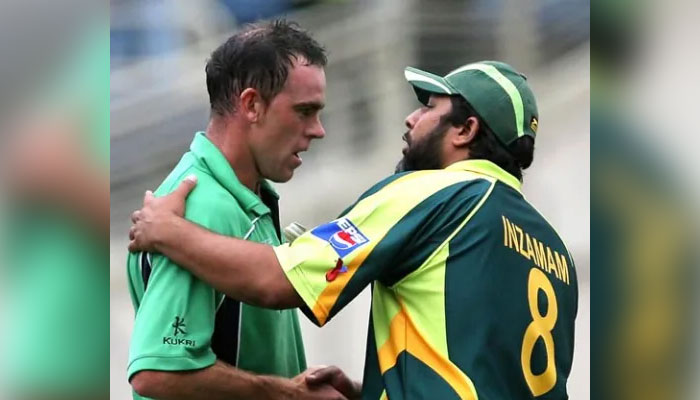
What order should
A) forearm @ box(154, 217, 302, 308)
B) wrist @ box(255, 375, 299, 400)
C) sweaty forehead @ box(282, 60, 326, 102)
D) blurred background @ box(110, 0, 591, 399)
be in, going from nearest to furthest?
1. forearm @ box(154, 217, 302, 308)
2. wrist @ box(255, 375, 299, 400)
3. sweaty forehead @ box(282, 60, 326, 102)
4. blurred background @ box(110, 0, 591, 399)

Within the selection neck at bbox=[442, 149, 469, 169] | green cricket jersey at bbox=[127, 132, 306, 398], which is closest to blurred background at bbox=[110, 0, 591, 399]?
green cricket jersey at bbox=[127, 132, 306, 398]

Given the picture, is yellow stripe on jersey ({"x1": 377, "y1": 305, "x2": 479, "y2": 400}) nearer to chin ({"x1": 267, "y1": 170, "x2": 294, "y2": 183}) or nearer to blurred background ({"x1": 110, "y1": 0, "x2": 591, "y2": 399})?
chin ({"x1": 267, "y1": 170, "x2": 294, "y2": 183})

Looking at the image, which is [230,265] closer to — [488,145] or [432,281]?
[432,281]

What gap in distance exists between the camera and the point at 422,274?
1.70 metres

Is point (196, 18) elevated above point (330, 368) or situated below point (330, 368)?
above

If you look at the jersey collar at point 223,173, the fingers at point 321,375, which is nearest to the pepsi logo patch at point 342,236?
the jersey collar at point 223,173

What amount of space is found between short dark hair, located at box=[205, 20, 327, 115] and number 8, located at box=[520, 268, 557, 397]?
2.04 feet

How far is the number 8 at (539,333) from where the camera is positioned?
1779mm

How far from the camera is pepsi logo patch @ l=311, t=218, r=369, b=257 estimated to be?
65.7 inches
